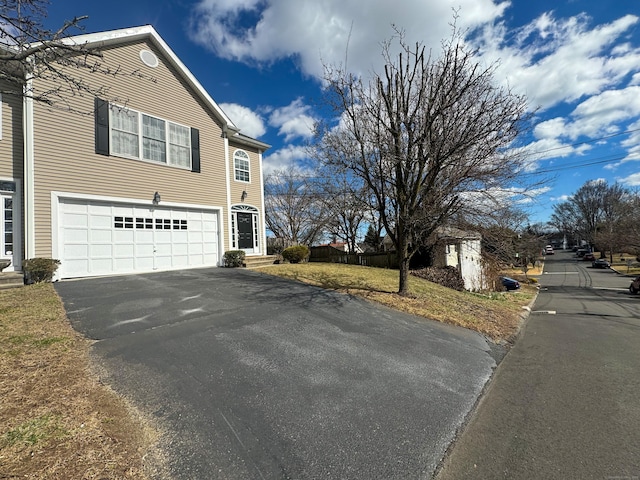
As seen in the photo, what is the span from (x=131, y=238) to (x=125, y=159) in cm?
277

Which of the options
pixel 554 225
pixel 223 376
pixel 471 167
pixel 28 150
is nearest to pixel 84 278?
pixel 28 150

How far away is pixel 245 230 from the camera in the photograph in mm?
15016

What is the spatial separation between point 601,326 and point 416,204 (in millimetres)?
6967

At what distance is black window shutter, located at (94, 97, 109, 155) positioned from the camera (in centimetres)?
1024

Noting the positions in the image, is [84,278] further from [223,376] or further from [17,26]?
[223,376]

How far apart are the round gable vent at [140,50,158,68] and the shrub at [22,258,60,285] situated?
7995 mm

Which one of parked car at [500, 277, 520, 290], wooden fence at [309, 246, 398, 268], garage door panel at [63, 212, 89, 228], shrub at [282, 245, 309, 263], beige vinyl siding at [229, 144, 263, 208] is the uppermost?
beige vinyl siding at [229, 144, 263, 208]

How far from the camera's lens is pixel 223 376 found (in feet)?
12.4

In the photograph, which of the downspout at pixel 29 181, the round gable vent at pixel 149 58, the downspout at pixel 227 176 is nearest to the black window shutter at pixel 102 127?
the downspout at pixel 29 181

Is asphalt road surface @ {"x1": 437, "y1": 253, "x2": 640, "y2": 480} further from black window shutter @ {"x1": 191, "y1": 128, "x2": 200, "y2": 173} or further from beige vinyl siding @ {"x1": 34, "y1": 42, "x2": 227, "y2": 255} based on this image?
black window shutter @ {"x1": 191, "y1": 128, "x2": 200, "y2": 173}

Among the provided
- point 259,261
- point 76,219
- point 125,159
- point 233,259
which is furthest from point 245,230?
point 76,219

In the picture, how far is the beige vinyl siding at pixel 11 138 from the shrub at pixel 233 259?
6.82 m

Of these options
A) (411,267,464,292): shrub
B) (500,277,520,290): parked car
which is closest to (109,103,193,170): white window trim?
(411,267,464,292): shrub

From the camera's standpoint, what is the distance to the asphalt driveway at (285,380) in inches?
103
